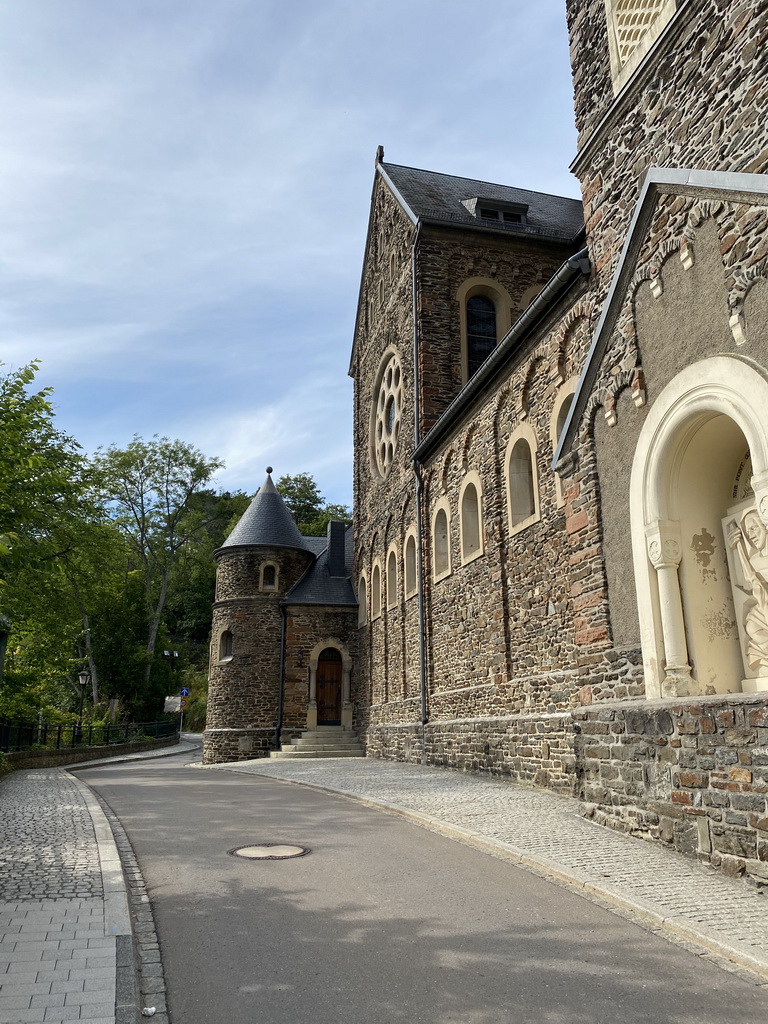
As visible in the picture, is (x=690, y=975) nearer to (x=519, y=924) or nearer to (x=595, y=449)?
(x=519, y=924)

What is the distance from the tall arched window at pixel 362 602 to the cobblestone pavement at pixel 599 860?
43.8 ft

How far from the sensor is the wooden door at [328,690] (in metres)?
26.5

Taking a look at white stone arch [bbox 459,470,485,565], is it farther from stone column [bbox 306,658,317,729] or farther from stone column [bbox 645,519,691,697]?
stone column [bbox 306,658,317,729]

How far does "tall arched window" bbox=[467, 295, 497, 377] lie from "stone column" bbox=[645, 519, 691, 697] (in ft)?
42.5

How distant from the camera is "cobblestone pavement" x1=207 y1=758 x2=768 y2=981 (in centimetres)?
456

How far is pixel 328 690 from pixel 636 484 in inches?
805

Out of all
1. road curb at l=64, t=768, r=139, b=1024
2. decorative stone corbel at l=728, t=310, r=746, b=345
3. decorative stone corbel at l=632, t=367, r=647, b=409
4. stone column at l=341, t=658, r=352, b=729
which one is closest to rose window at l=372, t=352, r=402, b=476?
stone column at l=341, t=658, r=352, b=729

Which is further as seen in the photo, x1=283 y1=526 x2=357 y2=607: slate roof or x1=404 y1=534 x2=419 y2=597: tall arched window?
x1=283 y1=526 x2=357 y2=607: slate roof

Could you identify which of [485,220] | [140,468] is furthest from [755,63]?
[140,468]

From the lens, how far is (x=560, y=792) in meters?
10.9

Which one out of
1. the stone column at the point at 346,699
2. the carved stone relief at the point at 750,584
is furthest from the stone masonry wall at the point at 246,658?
the carved stone relief at the point at 750,584

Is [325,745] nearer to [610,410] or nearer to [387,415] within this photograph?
[387,415]

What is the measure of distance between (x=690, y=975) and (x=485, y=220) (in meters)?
20.6

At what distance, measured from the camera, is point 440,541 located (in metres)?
18.1
